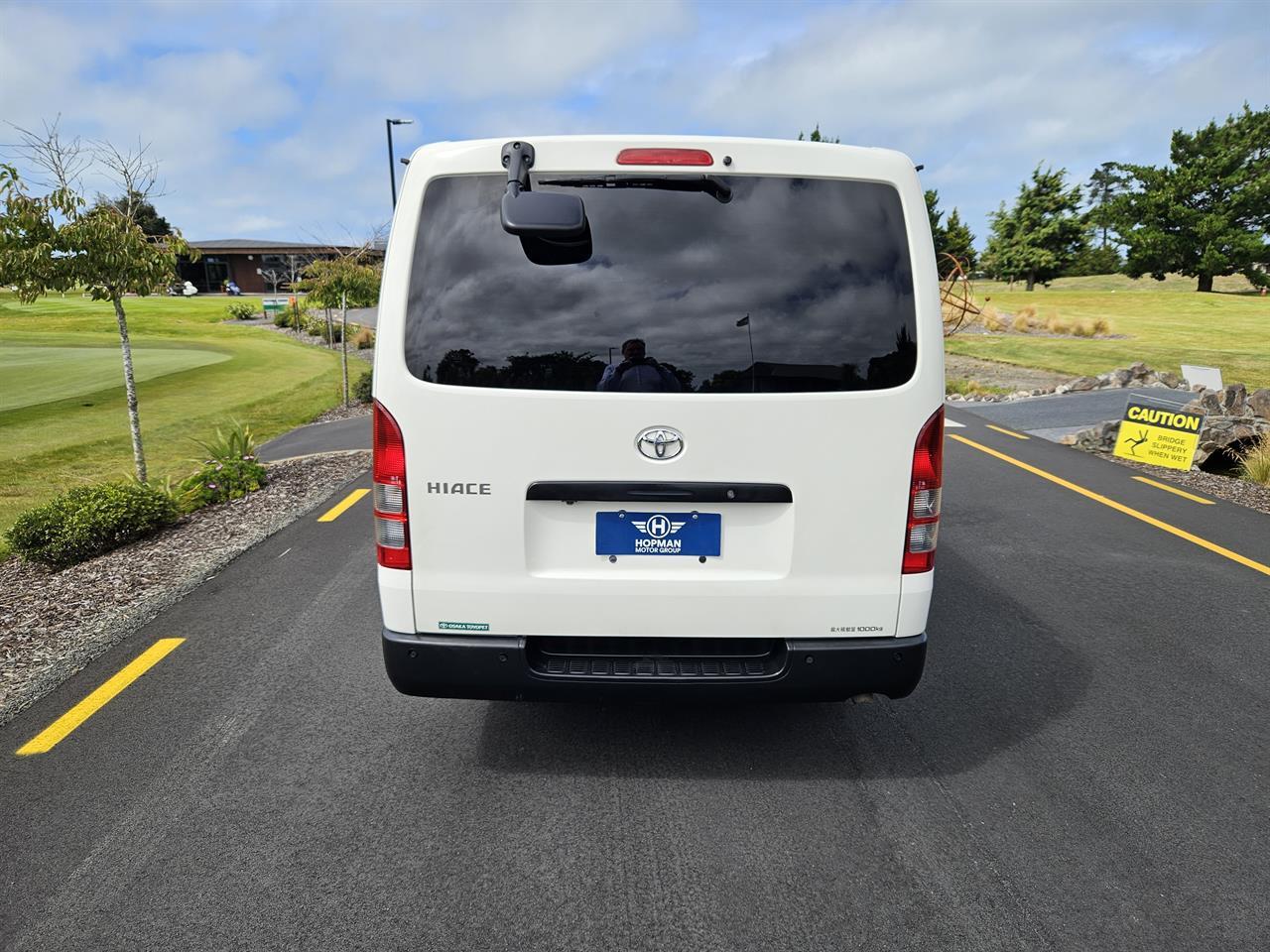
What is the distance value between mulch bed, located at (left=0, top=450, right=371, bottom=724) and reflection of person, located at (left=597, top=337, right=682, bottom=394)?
10.5 ft

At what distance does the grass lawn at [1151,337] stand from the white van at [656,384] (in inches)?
674

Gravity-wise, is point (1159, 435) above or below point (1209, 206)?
below

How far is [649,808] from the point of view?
3.13m

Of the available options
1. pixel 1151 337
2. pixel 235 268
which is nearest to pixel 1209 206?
pixel 1151 337

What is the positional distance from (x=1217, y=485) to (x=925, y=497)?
7.95 metres

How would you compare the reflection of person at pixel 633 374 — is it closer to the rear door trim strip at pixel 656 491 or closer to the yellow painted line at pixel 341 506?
the rear door trim strip at pixel 656 491

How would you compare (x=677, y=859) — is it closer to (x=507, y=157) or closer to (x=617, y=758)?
(x=617, y=758)

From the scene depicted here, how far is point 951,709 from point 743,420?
2025 mm

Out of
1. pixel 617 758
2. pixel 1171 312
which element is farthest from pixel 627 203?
pixel 1171 312

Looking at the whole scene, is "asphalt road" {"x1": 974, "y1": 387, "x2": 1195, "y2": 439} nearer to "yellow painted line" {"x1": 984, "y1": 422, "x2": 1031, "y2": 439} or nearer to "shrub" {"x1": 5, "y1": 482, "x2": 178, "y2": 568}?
"yellow painted line" {"x1": 984, "y1": 422, "x2": 1031, "y2": 439}

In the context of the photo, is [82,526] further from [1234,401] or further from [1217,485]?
[1234,401]

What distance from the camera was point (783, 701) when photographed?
3.10 m

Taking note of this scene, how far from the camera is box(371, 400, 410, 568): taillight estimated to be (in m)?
2.87

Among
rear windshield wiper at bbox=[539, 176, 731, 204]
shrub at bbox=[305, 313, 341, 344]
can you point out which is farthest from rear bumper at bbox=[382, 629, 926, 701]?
shrub at bbox=[305, 313, 341, 344]
